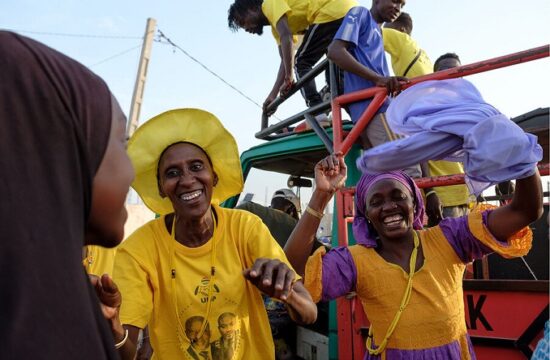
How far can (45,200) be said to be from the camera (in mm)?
695

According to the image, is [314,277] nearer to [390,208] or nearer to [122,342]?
[390,208]

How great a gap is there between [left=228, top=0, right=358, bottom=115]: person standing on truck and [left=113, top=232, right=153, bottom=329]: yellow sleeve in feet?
6.78

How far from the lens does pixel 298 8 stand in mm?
3506

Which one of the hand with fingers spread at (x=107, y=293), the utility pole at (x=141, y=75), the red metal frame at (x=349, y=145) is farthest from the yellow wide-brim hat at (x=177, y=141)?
the utility pole at (x=141, y=75)

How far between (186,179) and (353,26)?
5.00ft

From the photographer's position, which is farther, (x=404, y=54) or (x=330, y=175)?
(x=404, y=54)

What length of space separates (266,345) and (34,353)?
4.11ft

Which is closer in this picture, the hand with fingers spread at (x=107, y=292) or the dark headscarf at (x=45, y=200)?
the dark headscarf at (x=45, y=200)

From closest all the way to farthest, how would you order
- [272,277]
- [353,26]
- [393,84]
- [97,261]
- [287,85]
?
[272,277] < [393,84] < [353,26] < [97,261] < [287,85]

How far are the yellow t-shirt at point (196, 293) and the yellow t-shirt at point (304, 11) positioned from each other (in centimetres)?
209

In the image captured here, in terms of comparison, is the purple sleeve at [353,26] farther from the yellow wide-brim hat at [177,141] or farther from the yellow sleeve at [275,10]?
the yellow wide-brim hat at [177,141]

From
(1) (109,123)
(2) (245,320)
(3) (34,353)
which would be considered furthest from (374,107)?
(3) (34,353)

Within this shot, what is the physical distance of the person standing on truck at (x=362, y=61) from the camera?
257cm

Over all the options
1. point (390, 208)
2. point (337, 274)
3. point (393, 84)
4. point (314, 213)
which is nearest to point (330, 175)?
point (314, 213)
